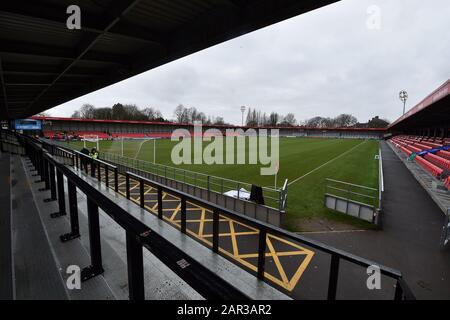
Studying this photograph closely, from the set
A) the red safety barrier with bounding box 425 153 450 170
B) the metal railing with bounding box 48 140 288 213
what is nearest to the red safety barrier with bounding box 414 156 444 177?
the red safety barrier with bounding box 425 153 450 170

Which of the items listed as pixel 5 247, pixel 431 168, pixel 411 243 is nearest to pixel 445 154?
pixel 431 168

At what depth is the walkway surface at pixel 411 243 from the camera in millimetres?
5230

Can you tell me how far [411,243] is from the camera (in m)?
6.91

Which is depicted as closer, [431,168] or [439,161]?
[431,168]

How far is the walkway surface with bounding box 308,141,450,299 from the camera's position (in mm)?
5230

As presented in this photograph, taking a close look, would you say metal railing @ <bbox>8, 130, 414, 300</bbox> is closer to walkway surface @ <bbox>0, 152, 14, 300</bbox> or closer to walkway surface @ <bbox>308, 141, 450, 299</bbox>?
walkway surface @ <bbox>0, 152, 14, 300</bbox>

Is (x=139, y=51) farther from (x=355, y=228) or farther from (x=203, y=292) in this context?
(x=355, y=228)

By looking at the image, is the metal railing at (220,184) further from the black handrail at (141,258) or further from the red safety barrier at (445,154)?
the red safety barrier at (445,154)

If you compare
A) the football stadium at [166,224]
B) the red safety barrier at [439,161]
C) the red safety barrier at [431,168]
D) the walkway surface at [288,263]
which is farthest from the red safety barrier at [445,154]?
the walkway surface at [288,263]

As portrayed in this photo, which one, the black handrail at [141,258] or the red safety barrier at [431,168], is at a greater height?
the black handrail at [141,258]

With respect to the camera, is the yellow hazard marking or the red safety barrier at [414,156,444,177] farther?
the red safety barrier at [414,156,444,177]

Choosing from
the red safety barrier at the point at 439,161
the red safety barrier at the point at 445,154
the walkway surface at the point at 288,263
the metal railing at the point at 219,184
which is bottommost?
the walkway surface at the point at 288,263

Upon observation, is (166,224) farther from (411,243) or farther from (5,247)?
(411,243)
